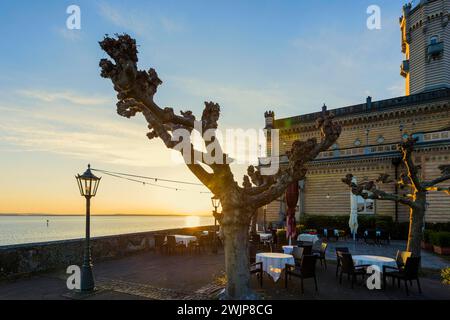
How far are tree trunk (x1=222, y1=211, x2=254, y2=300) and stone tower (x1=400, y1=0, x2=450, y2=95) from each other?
3432 cm

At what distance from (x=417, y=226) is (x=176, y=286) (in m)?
10.3

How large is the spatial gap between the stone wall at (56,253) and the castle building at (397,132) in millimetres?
17773

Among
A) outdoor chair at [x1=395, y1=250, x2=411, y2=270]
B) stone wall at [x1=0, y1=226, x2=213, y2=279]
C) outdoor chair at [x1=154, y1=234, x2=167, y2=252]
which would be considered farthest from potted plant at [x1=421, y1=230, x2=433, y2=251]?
stone wall at [x1=0, y1=226, x2=213, y2=279]

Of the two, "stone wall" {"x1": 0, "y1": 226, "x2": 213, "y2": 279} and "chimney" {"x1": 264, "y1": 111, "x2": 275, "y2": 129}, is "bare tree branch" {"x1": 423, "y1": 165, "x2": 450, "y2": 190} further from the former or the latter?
"chimney" {"x1": 264, "y1": 111, "x2": 275, "y2": 129}

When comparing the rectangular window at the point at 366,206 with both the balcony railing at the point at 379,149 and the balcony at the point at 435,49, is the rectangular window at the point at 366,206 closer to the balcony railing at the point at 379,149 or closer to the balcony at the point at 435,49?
the balcony railing at the point at 379,149

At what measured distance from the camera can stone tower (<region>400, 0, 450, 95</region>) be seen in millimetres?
31875

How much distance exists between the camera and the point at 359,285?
10086 mm

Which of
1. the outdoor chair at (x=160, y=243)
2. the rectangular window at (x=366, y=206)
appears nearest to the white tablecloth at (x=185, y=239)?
the outdoor chair at (x=160, y=243)

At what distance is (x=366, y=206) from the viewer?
29.5 meters

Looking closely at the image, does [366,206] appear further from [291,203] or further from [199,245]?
[199,245]

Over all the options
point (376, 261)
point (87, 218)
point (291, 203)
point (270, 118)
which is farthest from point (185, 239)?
point (270, 118)

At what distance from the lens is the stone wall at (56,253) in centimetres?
1048
